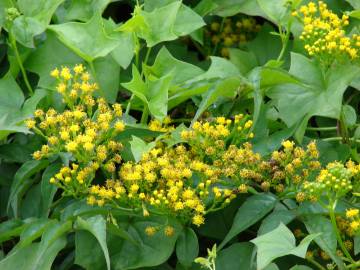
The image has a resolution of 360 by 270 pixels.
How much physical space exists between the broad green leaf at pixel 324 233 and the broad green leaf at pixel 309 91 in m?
0.18

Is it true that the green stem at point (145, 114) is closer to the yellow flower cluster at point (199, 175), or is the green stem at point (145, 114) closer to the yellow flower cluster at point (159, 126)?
the yellow flower cluster at point (159, 126)

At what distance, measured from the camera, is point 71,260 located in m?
1.77

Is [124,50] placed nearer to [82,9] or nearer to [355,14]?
[82,9]

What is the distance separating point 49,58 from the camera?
196 centimetres

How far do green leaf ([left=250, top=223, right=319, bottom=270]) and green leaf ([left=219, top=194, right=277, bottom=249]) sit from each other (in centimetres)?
12

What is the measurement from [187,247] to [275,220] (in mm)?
176

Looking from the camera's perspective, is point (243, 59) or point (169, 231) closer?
point (169, 231)

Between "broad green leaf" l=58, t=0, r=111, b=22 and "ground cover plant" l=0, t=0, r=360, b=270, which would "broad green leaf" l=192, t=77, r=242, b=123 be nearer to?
"ground cover plant" l=0, t=0, r=360, b=270

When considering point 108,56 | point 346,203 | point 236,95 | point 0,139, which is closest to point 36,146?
point 0,139

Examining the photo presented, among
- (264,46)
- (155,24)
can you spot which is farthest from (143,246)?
(264,46)

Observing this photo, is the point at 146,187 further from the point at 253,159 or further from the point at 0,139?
the point at 0,139

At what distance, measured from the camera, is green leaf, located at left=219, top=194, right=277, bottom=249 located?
1.60m

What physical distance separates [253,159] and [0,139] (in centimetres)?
53

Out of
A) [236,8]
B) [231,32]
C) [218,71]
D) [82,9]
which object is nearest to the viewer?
[218,71]
